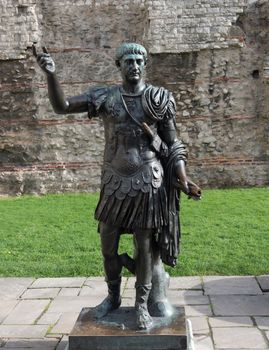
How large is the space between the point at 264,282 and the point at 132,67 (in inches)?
Result: 121

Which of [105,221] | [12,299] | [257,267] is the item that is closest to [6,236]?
[12,299]

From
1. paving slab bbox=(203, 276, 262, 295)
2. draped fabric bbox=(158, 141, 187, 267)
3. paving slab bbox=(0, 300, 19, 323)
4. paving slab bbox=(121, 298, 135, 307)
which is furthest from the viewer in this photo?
paving slab bbox=(203, 276, 262, 295)

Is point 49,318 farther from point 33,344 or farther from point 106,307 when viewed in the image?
point 106,307

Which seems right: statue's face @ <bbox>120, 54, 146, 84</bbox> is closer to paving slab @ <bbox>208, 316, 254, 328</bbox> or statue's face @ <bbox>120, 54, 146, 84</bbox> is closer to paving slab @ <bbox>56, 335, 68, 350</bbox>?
paving slab @ <bbox>56, 335, 68, 350</bbox>

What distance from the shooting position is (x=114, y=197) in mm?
3490

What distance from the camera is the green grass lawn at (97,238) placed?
6.14 meters

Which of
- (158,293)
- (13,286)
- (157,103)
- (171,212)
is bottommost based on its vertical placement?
(13,286)

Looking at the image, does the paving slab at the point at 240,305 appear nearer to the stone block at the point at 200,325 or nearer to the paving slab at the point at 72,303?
the stone block at the point at 200,325

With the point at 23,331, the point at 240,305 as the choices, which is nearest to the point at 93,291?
the point at 23,331

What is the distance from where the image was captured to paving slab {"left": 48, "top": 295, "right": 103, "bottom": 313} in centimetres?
490

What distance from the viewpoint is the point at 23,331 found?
439cm

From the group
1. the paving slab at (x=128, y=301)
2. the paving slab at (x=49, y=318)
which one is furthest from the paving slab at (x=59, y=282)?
the paving slab at (x=49, y=318)

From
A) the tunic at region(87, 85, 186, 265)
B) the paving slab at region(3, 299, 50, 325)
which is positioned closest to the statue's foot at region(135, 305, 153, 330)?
the tunic at region(87, 85, 186, 265)

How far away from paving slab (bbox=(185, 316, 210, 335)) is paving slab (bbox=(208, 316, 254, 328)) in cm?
5
